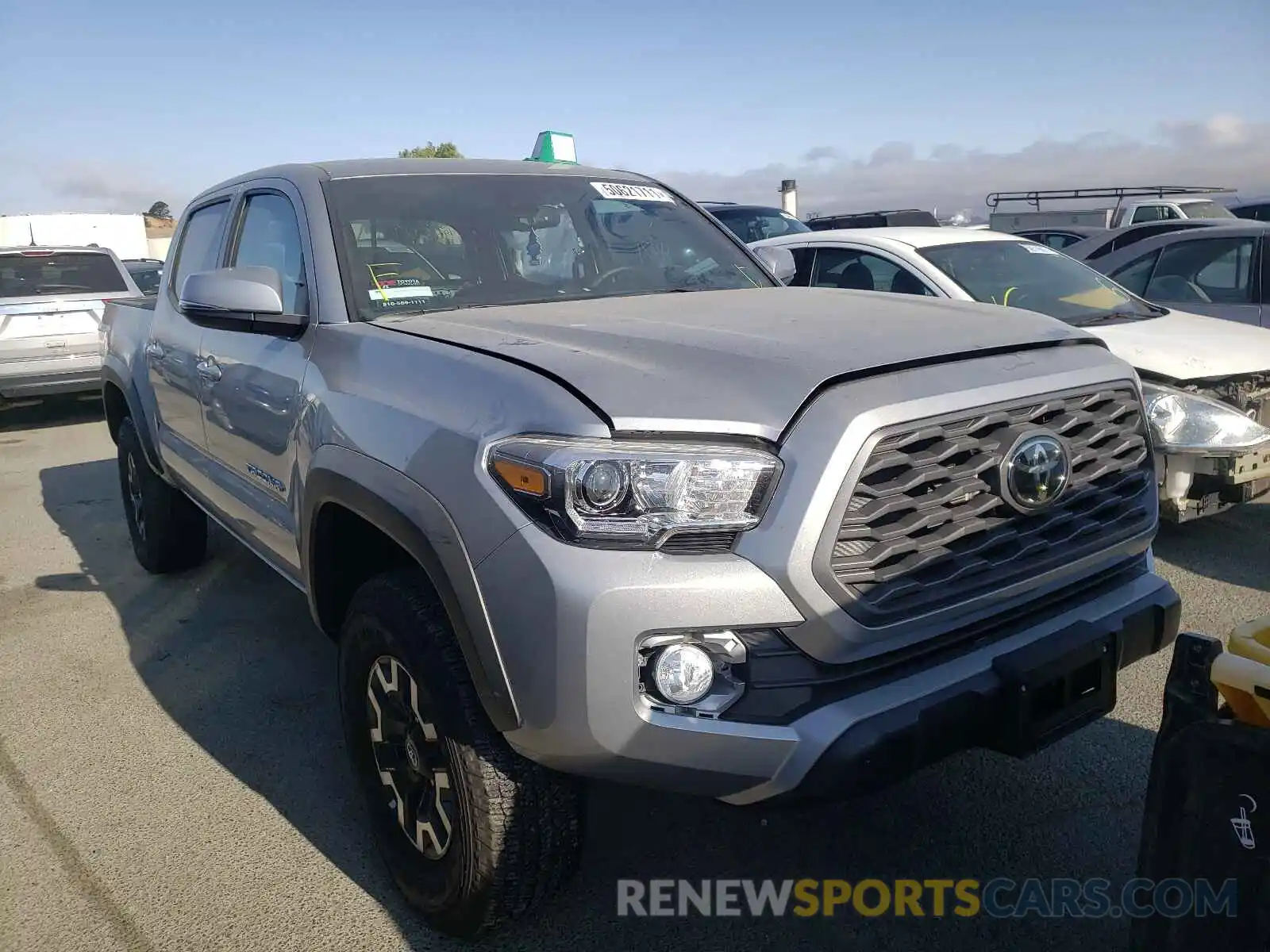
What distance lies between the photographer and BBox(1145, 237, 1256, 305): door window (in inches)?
256

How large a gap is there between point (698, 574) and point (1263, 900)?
3.34 feet

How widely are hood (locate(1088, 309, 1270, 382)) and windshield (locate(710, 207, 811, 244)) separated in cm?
726

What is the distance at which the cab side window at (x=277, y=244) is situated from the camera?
3.12 m

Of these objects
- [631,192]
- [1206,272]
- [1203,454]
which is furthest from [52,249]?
[1203,454]

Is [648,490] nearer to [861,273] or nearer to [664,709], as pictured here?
[664,709]

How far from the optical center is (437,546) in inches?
82.8

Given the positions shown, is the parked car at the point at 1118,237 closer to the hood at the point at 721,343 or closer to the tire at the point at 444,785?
the hood at the point at 721,343

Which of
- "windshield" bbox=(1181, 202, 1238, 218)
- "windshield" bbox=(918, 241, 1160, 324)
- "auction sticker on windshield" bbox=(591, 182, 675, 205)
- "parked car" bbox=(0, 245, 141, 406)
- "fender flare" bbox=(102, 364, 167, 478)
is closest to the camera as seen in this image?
"auction sticker on windshield" bbox=(591, 182, 675, 205)

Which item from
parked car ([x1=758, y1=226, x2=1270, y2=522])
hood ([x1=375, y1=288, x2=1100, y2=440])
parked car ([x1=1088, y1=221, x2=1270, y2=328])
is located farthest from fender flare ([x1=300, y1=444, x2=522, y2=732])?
parked car ([x1=1088, y1=221, x2=1270, y2=328])

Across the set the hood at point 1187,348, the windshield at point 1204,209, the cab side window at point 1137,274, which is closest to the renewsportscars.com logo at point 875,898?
the hood at point 1187,348

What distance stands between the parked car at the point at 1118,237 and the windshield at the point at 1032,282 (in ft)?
6.76

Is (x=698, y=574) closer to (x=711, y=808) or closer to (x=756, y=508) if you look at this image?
(x=756, y=508)

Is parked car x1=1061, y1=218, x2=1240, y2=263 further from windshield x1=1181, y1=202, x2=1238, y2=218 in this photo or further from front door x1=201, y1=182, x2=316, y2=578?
front door x1=201, y1=182, x2=316, y2=578

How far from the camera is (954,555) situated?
2066 mm
